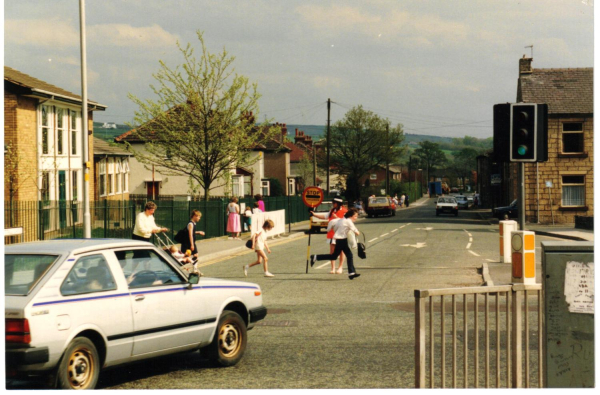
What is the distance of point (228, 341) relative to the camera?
26.8 ft

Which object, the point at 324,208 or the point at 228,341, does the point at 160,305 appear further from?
the point at 324,208

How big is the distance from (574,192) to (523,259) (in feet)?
110

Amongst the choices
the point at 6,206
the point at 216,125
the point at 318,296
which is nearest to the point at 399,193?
the point at 216,125

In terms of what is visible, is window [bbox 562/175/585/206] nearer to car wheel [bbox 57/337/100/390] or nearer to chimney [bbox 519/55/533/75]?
chimney [bbox 519/55/533/75]

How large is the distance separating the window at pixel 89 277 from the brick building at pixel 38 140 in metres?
18.5

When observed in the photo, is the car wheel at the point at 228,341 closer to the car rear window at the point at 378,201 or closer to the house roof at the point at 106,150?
the house roof at the point at 106,150

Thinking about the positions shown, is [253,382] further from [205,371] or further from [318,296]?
[318,296]

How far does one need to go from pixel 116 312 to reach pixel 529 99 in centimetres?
4264

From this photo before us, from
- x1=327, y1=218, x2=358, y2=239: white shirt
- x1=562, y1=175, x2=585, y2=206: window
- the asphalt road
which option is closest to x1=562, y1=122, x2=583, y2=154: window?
x1=562, y1=175, x2=585, y2=206: window

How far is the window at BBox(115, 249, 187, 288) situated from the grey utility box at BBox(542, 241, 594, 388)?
4.10m

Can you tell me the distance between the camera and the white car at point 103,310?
6.28m

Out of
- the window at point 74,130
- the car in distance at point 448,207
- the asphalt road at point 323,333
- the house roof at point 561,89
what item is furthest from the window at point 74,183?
the car in distance at point 448,207

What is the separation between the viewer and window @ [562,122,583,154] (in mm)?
45188

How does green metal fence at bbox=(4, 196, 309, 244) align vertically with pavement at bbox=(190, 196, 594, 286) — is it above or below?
above
